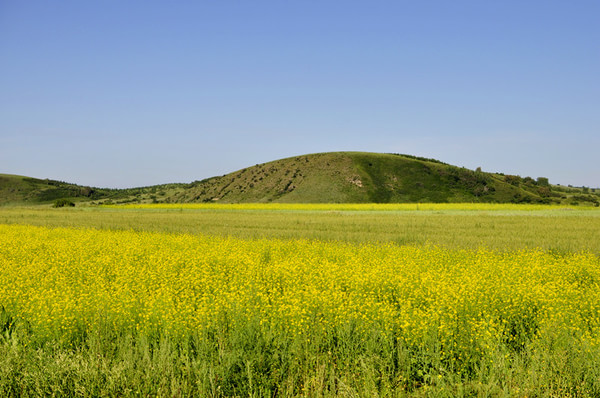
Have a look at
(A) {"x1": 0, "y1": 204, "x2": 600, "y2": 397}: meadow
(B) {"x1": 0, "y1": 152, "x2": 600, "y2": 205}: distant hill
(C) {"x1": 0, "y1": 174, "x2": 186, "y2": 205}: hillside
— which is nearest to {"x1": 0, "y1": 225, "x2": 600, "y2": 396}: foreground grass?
(A) {"x1": 0, "y1": 204, "x2": 600, "y2": 397}: meadow

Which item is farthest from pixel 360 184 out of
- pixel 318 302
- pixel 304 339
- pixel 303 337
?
pixel 304 339

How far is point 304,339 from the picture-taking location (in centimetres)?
543

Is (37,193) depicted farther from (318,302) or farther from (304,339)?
(304,339)

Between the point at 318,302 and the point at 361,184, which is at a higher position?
the point at 361,184

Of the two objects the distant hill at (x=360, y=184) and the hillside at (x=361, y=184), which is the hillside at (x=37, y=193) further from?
the hillside at (x=361, y=184)

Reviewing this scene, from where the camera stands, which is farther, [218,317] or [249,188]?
[249,188]

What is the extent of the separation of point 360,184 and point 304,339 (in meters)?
98.3

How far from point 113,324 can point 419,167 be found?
4484 inches

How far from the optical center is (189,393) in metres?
4.34

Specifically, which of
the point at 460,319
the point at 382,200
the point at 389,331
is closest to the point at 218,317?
the point at 389,331

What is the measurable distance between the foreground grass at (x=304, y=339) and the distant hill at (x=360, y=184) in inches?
3384


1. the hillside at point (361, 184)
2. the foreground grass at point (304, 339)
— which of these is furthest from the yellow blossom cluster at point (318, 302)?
the hillside at point (361, 184)

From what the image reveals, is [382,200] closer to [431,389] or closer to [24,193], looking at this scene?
[431,389]

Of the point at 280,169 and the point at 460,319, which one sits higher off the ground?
the point at 280,169
